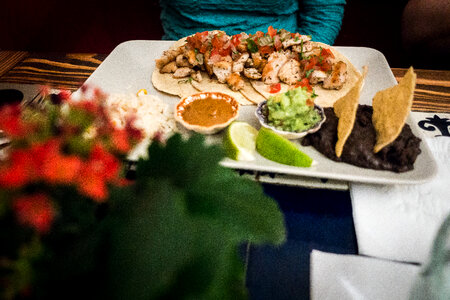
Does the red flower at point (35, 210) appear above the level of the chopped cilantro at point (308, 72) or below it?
above

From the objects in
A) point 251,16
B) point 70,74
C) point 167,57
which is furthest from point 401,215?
point 70,74

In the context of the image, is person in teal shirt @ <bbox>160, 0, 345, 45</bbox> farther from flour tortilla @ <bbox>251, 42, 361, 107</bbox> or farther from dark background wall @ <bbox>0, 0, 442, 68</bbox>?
dark background wall @ <bbox>0, 0, 442, 68</bbox>

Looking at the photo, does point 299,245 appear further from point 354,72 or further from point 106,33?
point 106,33

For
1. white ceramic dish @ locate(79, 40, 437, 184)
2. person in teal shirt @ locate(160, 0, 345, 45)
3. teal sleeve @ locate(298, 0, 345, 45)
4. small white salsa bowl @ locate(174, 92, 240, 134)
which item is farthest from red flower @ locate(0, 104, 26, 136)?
teal sleeve @ locate(298, 0, 345, 45)

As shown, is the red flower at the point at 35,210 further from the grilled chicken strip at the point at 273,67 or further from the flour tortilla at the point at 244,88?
the grilled chicken strip at the point at 273,67

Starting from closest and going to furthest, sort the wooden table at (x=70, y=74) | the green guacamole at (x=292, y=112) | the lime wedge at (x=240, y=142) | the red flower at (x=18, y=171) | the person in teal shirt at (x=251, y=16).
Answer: the red flower at (x=18, y=171) → the lime wedge at (x=240, y=142) → the green guacamole at (x=292, y=112) → the wooden table at (x=70, y=74) → the person in teal shirt at (x=251, y=16)

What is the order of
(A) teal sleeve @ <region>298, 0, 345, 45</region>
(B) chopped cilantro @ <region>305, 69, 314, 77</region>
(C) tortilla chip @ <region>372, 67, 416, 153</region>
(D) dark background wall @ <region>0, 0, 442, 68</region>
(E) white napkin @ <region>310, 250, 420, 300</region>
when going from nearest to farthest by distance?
(E) white napkin @ <region>310, 250, 420, 300</region>, (C) tortilla chip @ <region>372, 67, 416, 153</region>, (B) chopped cilantro @ <region>305, 69, 314, 77</region>, (A) teal sleeve @ <region>298, 0, 345, 45</region>, (D) dark background wall @ <region>0, 0, 442, 68</region>

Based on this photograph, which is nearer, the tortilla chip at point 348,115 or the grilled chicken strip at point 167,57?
the tortilla chip at point 348,115

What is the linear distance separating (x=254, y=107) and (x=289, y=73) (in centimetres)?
39

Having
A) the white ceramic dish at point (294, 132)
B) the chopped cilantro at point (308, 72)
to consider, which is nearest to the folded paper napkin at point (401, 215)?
the white ceramic dish at point (294, 132)

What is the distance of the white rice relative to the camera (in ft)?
5.64

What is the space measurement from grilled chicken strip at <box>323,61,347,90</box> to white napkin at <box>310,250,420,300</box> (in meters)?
1.36

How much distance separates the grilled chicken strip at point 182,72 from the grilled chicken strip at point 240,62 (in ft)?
1.09

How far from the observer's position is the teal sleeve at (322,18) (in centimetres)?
274
